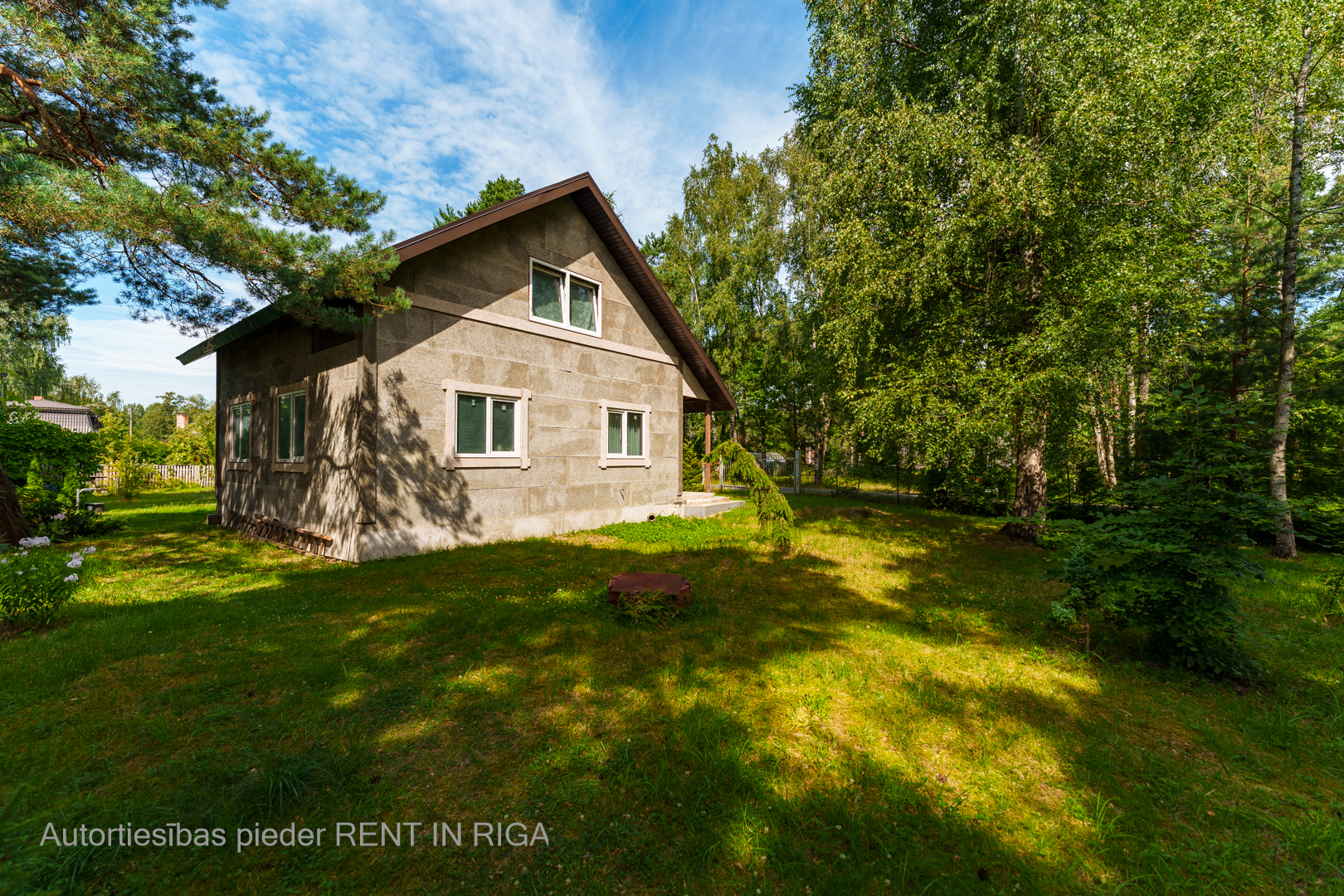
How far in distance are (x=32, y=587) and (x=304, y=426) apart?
4772 millimetres

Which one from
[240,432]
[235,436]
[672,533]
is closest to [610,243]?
[672,533]

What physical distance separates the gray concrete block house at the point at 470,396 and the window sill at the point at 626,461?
33mm

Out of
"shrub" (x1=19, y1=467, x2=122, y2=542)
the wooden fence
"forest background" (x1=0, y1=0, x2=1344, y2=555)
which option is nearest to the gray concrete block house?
"forest background" (x1=0, y1=0, x2=1344, y2=555)

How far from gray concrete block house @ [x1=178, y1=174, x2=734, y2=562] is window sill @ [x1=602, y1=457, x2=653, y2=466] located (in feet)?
0.11

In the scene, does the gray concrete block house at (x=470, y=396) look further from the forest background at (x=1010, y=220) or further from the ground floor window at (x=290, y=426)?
the forest background at (x=1010, y=220)

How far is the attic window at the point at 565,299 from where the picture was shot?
10609 mm

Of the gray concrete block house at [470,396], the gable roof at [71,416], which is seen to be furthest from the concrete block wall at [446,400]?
the gable roof at [71,416]

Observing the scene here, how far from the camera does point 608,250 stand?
12156 mm

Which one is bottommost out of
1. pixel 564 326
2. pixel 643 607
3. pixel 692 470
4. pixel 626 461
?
pixel 643 607

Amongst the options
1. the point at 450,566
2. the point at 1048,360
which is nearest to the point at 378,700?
the point at 450,566

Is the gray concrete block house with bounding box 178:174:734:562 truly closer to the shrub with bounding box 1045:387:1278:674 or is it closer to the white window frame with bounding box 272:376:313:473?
the white window frame with bounding box 272:376:313:473

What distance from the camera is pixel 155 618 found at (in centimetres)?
547

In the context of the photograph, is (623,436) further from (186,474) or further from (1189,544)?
(186,474)

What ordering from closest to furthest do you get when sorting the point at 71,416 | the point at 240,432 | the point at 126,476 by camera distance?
the point at 240,432 → the point at 126,476 → the point at 71,416
